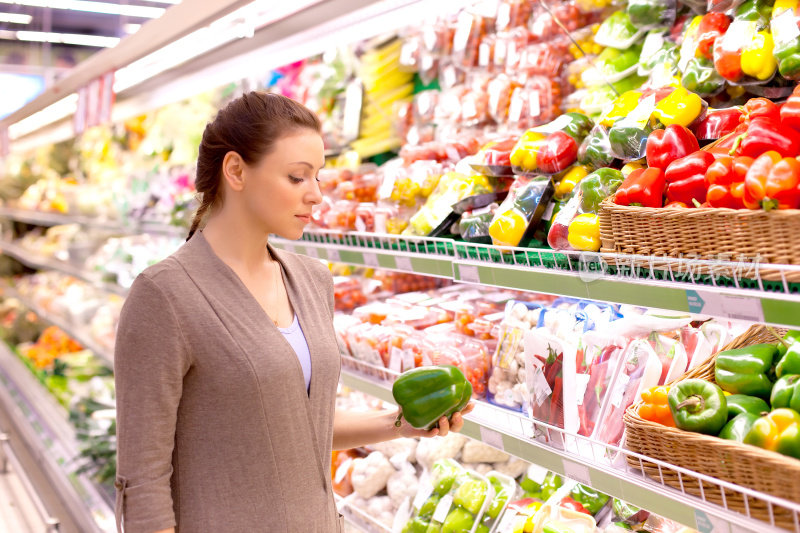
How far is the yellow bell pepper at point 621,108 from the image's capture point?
5.55 ft

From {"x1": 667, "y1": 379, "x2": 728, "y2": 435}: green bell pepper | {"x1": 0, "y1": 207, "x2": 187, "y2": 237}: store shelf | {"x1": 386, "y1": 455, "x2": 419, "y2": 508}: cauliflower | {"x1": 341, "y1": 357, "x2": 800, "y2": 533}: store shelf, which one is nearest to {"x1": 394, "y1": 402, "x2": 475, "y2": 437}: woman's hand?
{"x1": 341, "y1": 357, "x2": 800, "y2": 533}: store shelf

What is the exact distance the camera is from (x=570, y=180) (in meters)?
1.79

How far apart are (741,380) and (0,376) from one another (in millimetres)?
6286

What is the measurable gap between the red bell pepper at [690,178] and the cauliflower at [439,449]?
1.35 metres

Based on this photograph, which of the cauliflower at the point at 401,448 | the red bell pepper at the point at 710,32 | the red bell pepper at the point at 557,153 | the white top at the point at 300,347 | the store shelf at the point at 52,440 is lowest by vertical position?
the store shelf at the point at 52,440

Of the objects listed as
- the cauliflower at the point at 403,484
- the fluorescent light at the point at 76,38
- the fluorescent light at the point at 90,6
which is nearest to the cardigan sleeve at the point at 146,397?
the cauliflower at the point at 403,484

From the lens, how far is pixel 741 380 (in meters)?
1.35

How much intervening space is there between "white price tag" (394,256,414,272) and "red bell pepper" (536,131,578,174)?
1.61 ft

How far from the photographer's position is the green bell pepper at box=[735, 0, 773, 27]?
1.54 m

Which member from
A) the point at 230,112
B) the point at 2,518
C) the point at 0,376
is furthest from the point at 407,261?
the point at 0,376

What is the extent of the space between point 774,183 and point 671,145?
0.36 meters

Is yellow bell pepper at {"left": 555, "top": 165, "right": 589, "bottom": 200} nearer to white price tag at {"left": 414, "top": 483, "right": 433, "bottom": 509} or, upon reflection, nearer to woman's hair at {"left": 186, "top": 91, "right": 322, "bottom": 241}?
woman's hair at {"left": 186, "top": 91, "right": 322, "bottom": 241}

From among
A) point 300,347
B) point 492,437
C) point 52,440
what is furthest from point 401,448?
point 52,440

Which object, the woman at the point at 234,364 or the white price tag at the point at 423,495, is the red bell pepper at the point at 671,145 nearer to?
the woman at the point at 234,364
